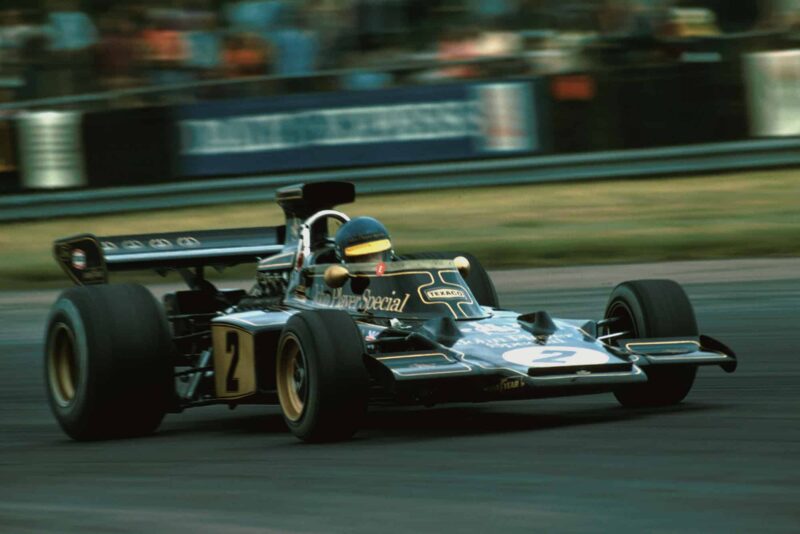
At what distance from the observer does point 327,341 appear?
7.08m

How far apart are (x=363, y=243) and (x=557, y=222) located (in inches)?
359

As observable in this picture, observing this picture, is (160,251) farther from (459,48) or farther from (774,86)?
(774,86)

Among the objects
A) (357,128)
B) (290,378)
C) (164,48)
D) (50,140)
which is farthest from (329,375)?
(50,140)

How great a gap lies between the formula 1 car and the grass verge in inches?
256

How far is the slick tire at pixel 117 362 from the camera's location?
8.01 m

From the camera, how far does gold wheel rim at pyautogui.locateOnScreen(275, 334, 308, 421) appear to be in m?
7.52

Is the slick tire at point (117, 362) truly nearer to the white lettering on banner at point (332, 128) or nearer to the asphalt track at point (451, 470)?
the asphalt track at point (451, 470)

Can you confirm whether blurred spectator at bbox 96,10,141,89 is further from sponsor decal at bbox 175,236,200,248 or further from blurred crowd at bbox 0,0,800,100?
sponsor decal at bbox 175,236,200,248

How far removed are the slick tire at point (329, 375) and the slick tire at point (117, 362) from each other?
0.99 metres

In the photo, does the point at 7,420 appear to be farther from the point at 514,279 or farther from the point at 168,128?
the point at 168,128

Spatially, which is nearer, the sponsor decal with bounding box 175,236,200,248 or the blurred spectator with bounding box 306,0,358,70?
the sponsor decal with bounding box 175,236,200,248

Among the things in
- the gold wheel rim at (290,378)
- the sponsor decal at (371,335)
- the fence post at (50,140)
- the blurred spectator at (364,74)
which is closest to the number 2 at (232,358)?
the gold wheel rim at (290,378)

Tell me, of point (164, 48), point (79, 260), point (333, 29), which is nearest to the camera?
point (79, 260)

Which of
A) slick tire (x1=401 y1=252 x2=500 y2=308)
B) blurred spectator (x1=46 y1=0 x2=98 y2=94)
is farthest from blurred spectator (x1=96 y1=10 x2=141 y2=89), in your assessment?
slick tire (x1=401 y1=252 x2=500 y2=308)
